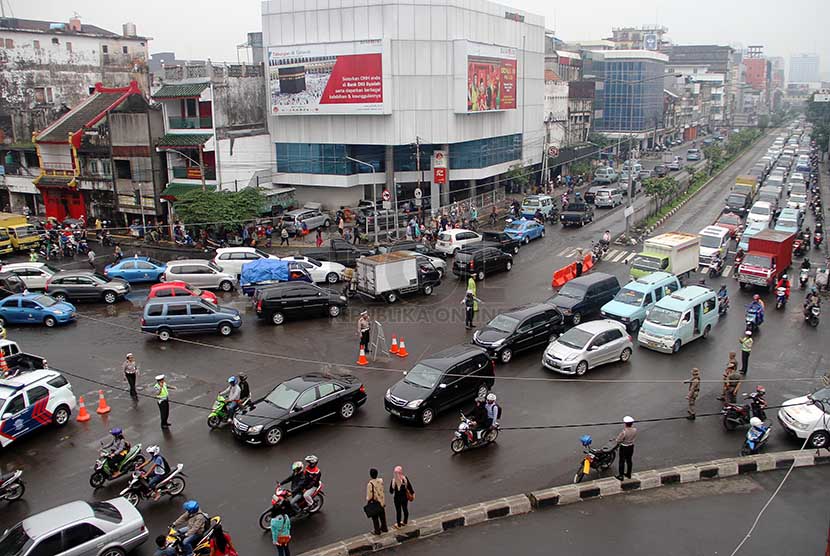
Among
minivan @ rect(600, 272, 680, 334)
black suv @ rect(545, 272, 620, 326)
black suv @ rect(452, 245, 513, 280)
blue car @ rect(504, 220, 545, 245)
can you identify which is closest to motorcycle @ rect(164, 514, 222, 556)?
black suv @ rect(545, 272, 620, 326)

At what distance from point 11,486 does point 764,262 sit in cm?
2968

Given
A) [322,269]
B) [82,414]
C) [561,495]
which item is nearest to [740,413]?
[561,495]

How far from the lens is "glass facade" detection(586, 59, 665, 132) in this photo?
100938 mm

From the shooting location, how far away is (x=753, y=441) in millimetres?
15633

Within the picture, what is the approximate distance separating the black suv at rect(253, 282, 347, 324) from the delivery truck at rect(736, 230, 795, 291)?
18.3m

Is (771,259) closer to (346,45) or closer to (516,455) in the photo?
(516,455)

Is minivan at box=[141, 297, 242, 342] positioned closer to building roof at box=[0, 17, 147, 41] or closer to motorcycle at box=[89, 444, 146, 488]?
motorcycle at box=[89, 444, 146, 488]

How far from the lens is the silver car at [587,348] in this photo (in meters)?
20.4

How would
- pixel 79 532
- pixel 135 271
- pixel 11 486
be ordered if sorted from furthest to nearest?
pixel 135 271 → pixel 11 486 → pixel 79 532

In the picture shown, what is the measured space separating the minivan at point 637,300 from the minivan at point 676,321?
122 centimetres

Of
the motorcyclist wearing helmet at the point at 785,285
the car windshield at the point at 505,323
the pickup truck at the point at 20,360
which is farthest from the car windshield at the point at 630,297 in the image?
the pickup truck at the point at 20,360

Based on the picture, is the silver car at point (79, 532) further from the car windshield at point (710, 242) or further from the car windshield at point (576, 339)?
the car windshield at point (710, 242)

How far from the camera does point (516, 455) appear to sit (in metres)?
15.6

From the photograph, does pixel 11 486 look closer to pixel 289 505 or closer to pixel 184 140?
pixel 289 505
